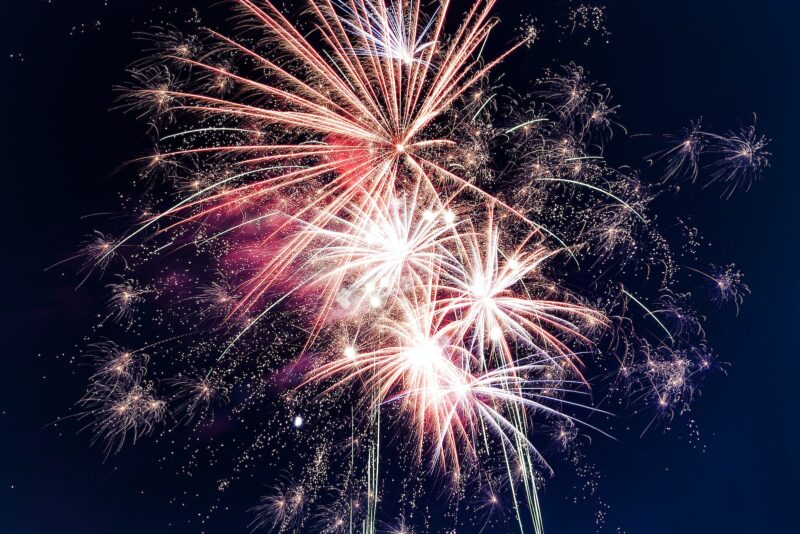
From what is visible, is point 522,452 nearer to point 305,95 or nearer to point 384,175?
point 384,175

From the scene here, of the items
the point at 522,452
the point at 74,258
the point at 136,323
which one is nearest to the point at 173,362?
the point at 136,323

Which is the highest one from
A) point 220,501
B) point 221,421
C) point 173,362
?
point 173,362

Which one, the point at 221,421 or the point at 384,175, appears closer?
the point at 384,175

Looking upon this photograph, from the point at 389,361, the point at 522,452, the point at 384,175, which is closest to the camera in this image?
the point at 384,175

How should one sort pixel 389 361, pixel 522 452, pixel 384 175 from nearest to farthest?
pixel 384 175, pixel 389 361, pixel 522 452

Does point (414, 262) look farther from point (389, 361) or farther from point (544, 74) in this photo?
point (544, 74)

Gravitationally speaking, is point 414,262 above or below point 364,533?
above
